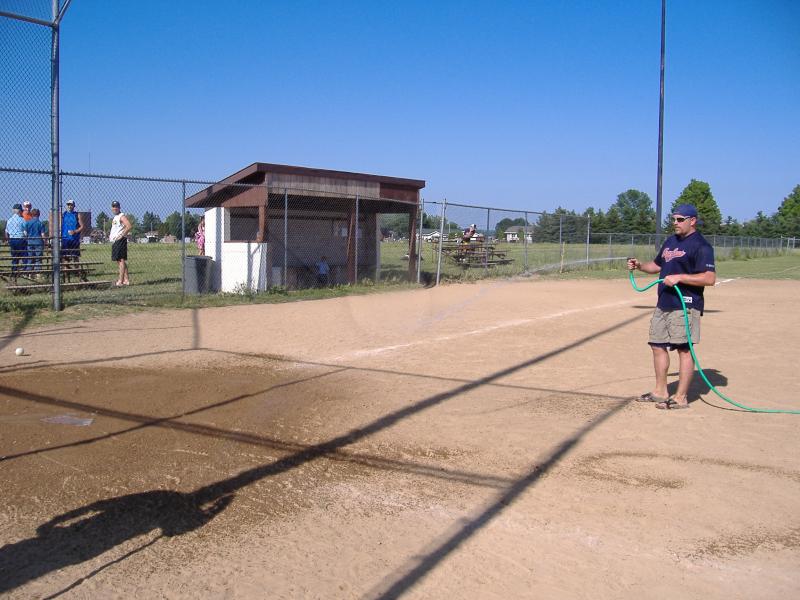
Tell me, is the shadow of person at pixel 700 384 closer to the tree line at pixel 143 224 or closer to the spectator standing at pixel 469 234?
the tree line at pixel 143 224

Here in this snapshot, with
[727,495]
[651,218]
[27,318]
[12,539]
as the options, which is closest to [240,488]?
[12,539]

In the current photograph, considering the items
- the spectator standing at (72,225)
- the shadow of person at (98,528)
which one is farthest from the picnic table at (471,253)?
the shadow of person at (98,528)

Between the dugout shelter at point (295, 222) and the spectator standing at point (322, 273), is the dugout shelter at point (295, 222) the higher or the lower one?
the higher one

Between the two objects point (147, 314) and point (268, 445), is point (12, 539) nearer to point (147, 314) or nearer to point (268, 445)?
point (268, 445)

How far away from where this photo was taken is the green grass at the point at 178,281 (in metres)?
11.6

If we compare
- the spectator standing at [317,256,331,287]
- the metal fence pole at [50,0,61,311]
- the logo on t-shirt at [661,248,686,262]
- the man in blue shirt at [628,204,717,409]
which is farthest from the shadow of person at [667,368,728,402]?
the spectator standing at [317,256,331,287]

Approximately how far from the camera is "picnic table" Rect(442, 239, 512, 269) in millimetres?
25047

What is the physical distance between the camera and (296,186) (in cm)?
1645

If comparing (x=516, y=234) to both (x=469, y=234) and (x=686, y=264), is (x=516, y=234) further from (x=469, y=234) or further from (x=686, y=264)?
(x=686, y=264)

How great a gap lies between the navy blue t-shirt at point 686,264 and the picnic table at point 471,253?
1791 centimetres

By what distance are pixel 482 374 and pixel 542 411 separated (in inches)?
64.1

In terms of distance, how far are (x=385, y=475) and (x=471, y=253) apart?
20.7 m

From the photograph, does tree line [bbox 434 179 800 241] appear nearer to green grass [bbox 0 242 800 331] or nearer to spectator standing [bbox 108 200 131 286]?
green grass [bbox 0 242 800 331]

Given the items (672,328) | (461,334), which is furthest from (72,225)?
(672,328)
